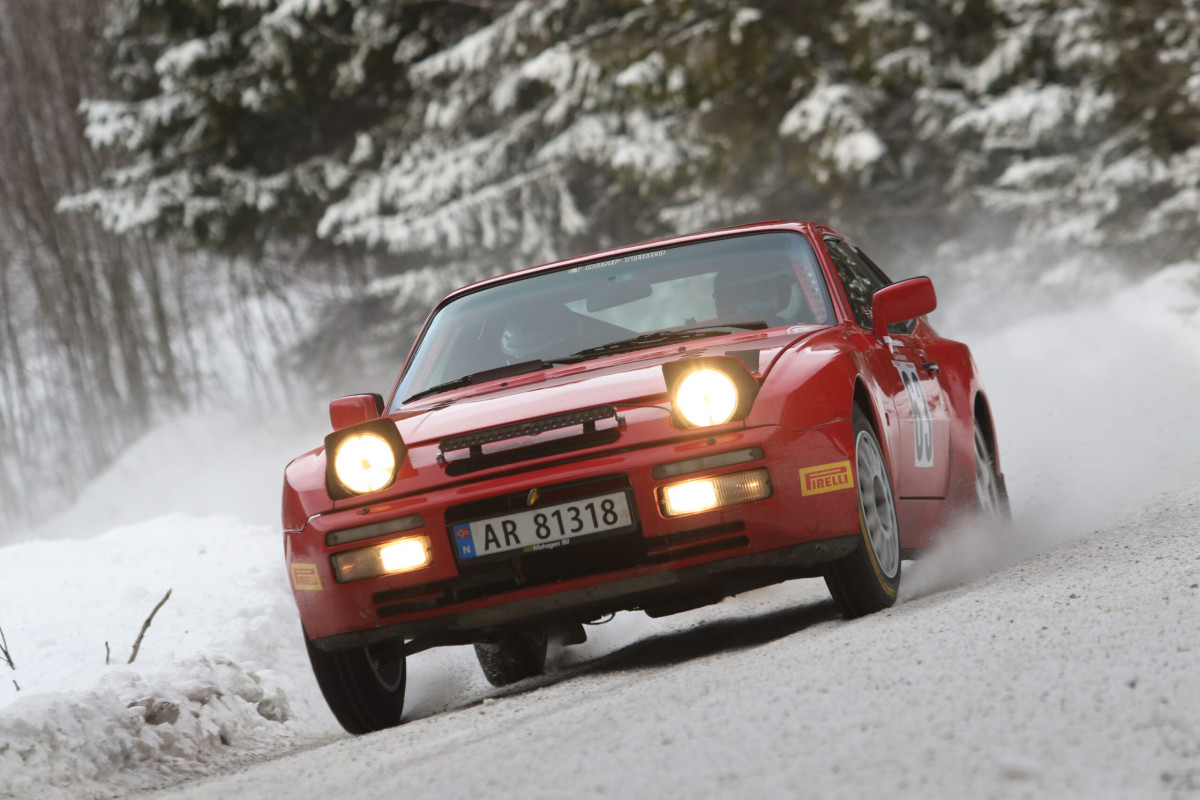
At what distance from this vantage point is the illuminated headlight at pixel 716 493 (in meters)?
3.89

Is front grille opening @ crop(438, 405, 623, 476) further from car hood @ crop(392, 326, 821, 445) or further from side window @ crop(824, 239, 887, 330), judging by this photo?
side window @ crop(824, 239, 887, 330)

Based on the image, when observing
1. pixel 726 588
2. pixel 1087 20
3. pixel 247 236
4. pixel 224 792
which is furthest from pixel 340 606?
pixel 247 236

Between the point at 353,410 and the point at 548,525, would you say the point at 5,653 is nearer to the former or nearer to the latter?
the point at 353,410

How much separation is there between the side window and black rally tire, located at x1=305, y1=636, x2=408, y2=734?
212cm

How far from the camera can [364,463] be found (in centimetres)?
409

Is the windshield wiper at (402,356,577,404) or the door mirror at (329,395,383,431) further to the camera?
Answer: the door mirror at (329,395,383,431)

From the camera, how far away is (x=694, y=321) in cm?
497

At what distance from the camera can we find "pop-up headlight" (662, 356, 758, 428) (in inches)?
155

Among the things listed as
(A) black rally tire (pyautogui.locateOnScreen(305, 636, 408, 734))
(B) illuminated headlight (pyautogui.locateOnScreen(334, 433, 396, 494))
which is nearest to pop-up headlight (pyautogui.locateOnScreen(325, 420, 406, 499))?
(B) illuminated headlight (pyautogui.locateOnScreen(334, 433, 396, 494))

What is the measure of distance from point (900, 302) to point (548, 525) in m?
1.90

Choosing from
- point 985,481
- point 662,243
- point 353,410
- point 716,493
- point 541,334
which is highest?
point 662,243

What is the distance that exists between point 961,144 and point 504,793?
1900 cm

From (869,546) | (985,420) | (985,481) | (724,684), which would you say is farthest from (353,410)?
(985,420)

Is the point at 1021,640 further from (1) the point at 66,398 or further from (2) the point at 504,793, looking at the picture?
(1) the point at 66,398
